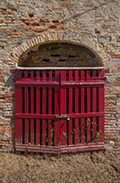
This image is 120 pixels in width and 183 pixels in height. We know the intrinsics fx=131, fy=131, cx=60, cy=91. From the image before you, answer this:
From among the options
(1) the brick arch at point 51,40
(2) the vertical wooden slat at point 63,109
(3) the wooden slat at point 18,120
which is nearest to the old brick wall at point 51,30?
(1) the brick arch at point 51,40

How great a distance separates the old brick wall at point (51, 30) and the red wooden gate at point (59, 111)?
328mm

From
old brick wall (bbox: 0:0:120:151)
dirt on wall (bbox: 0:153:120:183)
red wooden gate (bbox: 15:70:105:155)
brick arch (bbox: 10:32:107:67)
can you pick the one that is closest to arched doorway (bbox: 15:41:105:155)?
red wooden gate (bbox: 15:70:105:155)

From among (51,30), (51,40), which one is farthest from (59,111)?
(51,30)

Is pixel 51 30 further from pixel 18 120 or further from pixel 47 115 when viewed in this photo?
pixel 18 120

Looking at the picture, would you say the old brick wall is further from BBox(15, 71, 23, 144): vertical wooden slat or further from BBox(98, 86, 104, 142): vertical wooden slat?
BBox(98, 86, 104, 142): vertical wooden slat

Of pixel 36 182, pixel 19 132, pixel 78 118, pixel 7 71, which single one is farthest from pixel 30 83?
pixel 36 182

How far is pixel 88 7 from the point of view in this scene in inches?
138

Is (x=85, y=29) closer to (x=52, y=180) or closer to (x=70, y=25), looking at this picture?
→ (x=70, y=25)

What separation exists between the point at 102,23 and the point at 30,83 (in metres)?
2.54

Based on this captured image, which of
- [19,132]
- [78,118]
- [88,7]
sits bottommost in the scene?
[19,132]

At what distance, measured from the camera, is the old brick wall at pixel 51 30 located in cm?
349

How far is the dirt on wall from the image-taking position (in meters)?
2.85

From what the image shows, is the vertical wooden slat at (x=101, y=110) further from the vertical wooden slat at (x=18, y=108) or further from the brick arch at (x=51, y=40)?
the vertical wooden slat at (x=18, y=108)

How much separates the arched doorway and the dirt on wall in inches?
8.6
